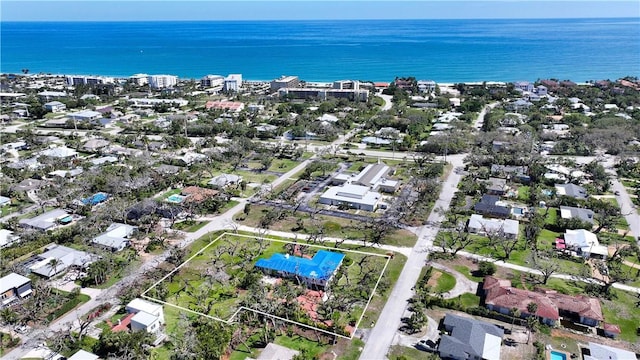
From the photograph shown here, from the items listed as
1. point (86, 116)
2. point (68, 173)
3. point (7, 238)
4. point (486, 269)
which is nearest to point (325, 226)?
point (486, 269)

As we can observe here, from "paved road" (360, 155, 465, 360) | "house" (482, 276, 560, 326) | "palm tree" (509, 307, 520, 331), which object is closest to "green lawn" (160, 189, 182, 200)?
"paved road" (360, 155, 465, 360)

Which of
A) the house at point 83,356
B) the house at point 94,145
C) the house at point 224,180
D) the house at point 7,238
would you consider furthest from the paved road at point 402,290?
the house at point 94,145

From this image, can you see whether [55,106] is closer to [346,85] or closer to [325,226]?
[346,85]

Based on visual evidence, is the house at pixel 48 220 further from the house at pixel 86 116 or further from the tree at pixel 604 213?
the tree at pixel 604 213

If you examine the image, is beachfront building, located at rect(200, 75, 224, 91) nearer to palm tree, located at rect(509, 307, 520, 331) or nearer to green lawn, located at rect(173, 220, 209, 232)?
green lawn, located at rect(173, 220, 209, 232)

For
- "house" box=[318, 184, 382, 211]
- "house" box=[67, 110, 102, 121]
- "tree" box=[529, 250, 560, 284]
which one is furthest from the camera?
"house" box=[67, 110, 102, 121]

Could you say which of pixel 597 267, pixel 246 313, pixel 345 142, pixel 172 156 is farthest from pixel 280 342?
pixel 345 142

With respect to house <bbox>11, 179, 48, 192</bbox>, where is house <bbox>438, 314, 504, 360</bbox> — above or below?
below
